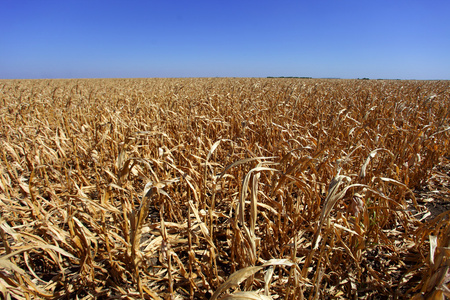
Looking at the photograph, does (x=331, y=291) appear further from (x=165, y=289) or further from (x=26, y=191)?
(x=26, y=191)

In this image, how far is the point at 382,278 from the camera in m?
1.63

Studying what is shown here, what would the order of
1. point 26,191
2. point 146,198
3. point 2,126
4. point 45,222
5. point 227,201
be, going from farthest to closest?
1. point 2,126
2. point 227,201
3. point 26,191
4. point 45,222
5. point 146,198

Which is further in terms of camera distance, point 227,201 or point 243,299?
point 227,201

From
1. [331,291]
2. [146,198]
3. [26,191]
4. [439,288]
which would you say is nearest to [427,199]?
[331,291]

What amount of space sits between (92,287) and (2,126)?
14.5ft

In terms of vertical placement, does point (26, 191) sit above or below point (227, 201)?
above

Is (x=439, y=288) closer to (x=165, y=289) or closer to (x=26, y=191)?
(x=165, y=289)

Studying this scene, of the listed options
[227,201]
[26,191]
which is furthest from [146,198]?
[227,201]

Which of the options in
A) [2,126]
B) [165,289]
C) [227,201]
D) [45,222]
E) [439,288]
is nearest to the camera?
[439,288]

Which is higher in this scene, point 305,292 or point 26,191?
point 26,191

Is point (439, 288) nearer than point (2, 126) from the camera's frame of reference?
Yes

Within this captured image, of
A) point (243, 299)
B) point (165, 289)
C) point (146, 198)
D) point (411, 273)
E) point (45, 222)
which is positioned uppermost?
point (146, 198)

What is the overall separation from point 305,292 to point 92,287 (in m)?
1.34

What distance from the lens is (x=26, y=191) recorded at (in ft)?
5.74
